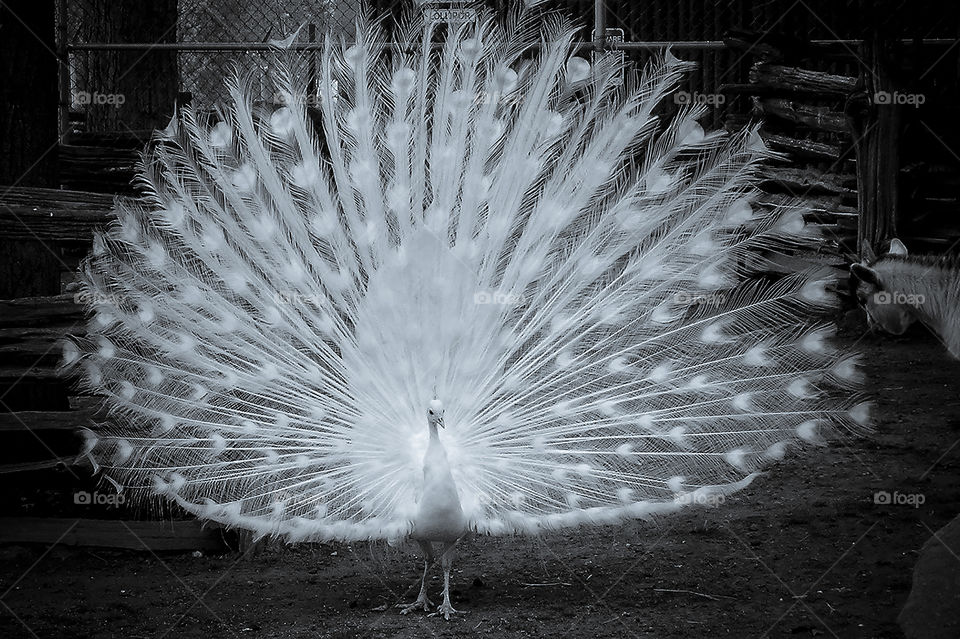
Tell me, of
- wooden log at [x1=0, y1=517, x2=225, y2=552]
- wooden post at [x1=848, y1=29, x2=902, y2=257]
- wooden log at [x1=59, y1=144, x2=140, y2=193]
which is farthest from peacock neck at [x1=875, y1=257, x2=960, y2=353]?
wooden log at [x1=59, y1=144, x2=140, y2=193]

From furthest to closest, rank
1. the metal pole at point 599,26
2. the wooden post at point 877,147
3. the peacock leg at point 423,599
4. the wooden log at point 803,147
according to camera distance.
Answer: the wooden log at point 803,147, the wooden post at point 877,147, the metal pole at point 599,26, the peacock leg at point 423,599

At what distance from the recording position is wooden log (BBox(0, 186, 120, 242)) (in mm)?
6042

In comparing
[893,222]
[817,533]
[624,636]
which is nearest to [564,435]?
[624,636]

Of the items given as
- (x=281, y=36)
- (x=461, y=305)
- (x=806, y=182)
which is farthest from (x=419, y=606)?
(x=281, y=36)

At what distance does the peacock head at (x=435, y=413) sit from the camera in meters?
5.02

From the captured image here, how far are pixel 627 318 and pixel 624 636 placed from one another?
1.77 m

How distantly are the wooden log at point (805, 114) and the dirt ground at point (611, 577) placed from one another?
3888mm

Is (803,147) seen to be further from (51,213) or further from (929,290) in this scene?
(51,213)

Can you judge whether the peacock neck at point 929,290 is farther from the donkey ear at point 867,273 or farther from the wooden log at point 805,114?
the wooden log at point 805,114

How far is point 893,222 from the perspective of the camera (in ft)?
29.9

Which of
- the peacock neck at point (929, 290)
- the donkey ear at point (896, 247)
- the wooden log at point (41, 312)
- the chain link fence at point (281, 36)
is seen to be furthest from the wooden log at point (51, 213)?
the donkey ear at point (896, 247)

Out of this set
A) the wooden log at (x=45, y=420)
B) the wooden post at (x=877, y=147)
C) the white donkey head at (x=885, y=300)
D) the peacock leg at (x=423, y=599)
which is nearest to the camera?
the peacock leg at (x=423, y=599)

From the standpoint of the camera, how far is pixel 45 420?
6219 mm

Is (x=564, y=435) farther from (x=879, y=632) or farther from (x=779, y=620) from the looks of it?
(x=879, y=632)
